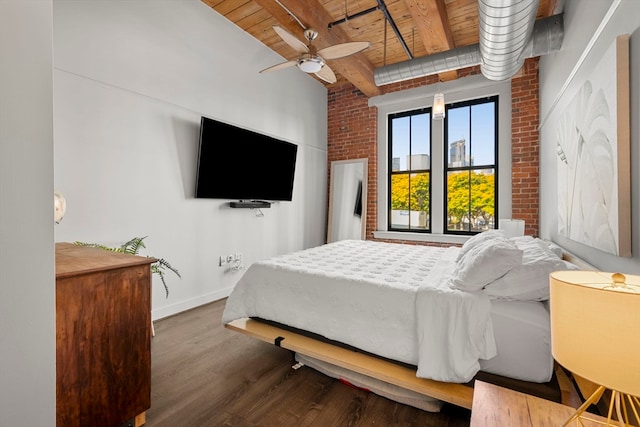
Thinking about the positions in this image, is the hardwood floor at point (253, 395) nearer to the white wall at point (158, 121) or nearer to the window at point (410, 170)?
the white wall at point (158, 121)

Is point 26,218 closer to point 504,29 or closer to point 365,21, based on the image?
point 504,29

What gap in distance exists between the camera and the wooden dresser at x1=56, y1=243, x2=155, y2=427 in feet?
4.13

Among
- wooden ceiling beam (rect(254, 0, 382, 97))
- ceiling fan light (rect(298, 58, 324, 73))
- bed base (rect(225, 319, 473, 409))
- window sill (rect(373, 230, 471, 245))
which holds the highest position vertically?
wooden ceiling beam (rect(254, 0, 382, 97))

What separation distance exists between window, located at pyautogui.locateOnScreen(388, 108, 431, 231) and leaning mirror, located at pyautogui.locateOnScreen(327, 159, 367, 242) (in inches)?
18.7

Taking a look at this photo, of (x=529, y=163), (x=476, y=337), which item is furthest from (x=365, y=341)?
(x=529, y=163)

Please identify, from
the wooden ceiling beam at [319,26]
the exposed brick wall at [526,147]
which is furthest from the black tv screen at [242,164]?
the exposed brick wall at [526,147]

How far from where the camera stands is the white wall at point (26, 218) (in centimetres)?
93

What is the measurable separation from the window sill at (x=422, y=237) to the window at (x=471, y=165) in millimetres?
170

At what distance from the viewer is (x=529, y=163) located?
13.1ft

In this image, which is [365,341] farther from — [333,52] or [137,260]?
[333,52]

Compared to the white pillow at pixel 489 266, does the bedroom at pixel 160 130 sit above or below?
above

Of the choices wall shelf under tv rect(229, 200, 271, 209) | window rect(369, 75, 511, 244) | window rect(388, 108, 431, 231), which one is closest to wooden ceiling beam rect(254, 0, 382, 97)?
window rect(369, 75, 511, 244)

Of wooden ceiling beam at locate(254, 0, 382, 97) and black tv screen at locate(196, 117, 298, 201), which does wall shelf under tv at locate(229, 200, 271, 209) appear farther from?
wooden ceiling beam at locate(254, 0, 382, 97)

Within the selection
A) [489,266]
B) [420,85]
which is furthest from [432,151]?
[489,266]
